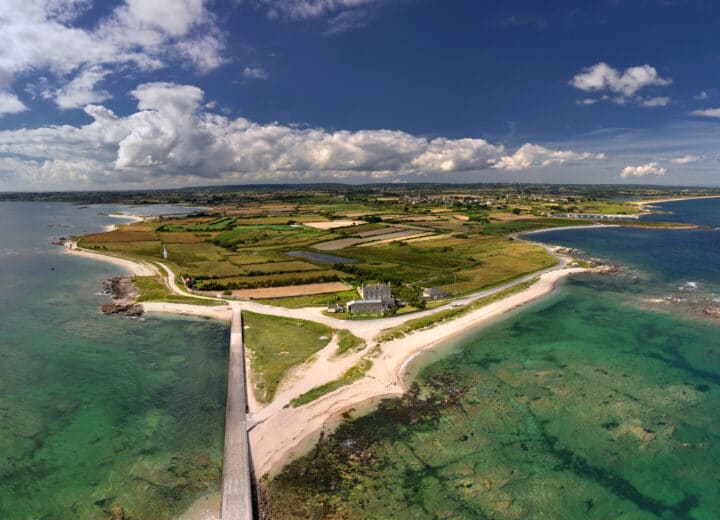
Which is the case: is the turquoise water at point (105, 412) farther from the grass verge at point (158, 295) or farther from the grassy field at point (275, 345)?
the grass verge at point (158, 295)

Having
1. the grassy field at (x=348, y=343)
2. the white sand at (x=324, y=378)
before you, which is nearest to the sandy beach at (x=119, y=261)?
the white sand at (x=324, y=378)

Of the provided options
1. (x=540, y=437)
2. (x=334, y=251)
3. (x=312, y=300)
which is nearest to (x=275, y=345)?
(x=312, y=300)

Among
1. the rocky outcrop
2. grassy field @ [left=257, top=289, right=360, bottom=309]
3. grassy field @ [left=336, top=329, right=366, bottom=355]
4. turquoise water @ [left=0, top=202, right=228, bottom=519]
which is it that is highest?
grassy field @ [left=257, top=289, right=360, bottom=309]

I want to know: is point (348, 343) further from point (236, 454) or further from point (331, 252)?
point (331, 252)

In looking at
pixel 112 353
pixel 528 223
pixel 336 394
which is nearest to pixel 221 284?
pixel 112 353

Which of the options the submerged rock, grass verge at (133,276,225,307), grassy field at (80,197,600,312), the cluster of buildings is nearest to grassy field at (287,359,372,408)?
the cluster of buildings

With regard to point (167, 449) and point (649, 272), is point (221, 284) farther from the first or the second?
point (649, 272)

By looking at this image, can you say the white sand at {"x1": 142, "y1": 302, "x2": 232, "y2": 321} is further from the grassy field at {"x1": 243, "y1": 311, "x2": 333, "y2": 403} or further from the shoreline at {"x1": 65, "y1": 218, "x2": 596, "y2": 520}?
the grassy field at {"x1": 243, "y1": 311, "x2": 333, "y2": 403}
